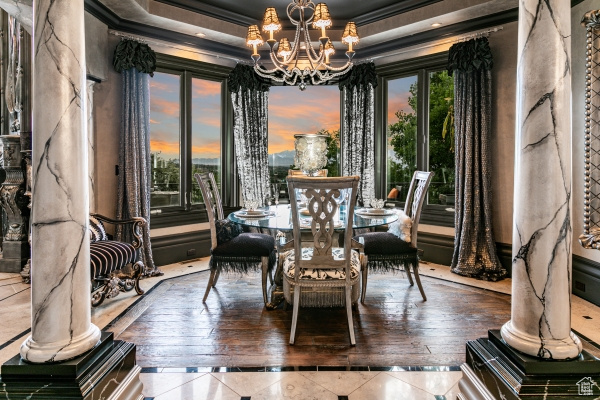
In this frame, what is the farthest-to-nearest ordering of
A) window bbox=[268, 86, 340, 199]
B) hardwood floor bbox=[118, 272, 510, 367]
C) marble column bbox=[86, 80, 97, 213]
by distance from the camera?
window bbox=[268, 86, 340, 199] < marble column bbox=[86, 80, 97, 213] < hardwood floor bbox=[118, 272, 510, 367]

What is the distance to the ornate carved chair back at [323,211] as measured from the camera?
248 centimetres

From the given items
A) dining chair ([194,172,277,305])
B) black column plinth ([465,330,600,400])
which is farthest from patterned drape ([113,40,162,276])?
black column plinth ([465,330,600,400])

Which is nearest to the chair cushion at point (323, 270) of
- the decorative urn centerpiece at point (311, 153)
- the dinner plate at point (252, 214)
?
the dinner plate at point (252, 214)

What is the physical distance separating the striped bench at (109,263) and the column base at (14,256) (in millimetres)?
1396

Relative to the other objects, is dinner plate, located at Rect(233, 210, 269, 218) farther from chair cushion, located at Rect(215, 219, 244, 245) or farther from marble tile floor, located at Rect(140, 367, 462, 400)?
marble tile floor, located at Rect(140, 367, 462, 400)

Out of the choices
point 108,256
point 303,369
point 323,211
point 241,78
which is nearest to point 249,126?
point 241,78

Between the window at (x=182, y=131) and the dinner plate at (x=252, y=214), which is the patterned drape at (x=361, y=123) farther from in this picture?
the dinner plate at (x=252, y=214)

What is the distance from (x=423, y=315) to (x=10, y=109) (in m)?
4.99

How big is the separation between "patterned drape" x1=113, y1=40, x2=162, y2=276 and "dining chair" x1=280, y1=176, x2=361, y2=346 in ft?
7.51

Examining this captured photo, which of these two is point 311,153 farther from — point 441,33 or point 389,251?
point 389,251

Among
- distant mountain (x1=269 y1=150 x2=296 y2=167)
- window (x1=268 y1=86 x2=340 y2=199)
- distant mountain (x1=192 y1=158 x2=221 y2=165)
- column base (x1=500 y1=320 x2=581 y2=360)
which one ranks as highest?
window (x1=268 y1=86 x2=340 y2=199)

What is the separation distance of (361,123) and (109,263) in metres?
3.57

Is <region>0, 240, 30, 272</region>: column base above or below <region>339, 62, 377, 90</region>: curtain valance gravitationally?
below

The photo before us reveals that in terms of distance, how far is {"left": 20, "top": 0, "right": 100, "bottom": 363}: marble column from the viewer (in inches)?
65.4
